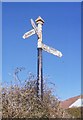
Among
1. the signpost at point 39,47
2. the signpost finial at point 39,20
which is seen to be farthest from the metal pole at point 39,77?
the signpost finial at point 39,20

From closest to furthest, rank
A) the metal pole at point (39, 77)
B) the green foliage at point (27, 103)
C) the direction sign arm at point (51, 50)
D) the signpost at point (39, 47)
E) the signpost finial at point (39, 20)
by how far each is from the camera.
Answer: the green foliage at point (27, 103)
the metal pole at point (39, 77)
the signpost at point (39, 47)
the direction sign arm at point (51, 50)
the signpost finial at point (39, 20)

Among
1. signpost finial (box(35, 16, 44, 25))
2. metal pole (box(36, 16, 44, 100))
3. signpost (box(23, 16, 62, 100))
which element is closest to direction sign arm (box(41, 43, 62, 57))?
signpost (box(23, 16, 62, 100))

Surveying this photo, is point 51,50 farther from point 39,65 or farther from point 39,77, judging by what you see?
point 39,77

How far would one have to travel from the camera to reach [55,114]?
8609 millimetres

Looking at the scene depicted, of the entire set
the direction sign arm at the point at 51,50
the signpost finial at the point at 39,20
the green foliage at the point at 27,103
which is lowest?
the green foliage at the point at 27,103

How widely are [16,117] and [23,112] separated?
255mm

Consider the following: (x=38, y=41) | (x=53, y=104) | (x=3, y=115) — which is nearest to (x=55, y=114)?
(x=53, y=104)

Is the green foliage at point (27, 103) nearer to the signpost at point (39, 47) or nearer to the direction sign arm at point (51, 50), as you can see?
the signpost at point (39, 47)

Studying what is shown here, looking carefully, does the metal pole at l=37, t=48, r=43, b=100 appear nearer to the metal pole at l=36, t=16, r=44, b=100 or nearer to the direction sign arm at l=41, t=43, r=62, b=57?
the metal pole at l=36, t=16, r=44, b=100

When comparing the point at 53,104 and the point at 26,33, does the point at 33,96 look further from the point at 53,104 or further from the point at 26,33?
the point at 26,33

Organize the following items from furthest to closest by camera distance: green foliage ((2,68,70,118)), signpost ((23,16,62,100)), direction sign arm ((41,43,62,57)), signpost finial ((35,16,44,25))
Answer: signpost finial ((35,16,44,25)) < direction sign arm ((41,43,62,57)) < signpost ((23,16,62,100)) < green foliage ((2,68,70,118))

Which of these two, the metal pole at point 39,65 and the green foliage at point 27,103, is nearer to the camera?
the green foliage at point 27,103

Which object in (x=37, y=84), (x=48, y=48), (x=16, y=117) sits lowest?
(x=16, y=117)

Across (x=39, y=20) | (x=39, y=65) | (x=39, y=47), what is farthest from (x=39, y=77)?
(x=39, y=20)
